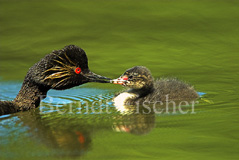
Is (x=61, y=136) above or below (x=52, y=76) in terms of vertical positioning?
below

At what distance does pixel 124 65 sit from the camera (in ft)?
36.7

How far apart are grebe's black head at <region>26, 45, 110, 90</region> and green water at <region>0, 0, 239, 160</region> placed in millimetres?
545

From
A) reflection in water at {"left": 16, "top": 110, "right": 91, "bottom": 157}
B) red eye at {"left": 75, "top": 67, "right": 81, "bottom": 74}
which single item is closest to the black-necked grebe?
red eye at {"left": 75, "top": 67, "right": 81, "bottom": 74}

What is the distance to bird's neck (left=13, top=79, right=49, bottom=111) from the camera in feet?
28.8

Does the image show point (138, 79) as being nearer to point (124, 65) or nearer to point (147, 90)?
point (147, 90)

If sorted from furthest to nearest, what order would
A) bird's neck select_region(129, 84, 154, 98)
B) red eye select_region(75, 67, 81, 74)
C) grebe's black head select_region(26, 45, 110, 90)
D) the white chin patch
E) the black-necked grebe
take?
1. bird's neck select_region(129, 84, 154, 98)
2. the black-necked grebe
3. the white chin patch
4. red eye select_region(75, 67, 81, 74)
5. grebe's black head select_region(26, 45, 110, 90)

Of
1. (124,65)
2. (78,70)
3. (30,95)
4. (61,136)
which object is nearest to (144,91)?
(78,70)

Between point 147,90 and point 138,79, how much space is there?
278 mm

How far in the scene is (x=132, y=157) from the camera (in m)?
5.90

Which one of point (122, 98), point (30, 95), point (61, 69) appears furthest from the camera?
point (122, 98)

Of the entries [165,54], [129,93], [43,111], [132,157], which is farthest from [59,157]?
[165,54]

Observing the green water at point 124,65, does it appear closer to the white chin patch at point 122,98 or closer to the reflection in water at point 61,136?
the reflection in water at point 61,136

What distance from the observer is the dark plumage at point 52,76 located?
841 centimetres

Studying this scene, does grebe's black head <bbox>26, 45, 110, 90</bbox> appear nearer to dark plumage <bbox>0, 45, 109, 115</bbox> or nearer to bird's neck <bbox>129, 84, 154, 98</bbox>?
dark plumage <bbox>0, 45, 109, 115</bbox>
